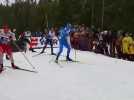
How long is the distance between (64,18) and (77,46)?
134 ft

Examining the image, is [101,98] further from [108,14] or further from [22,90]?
[108,14]

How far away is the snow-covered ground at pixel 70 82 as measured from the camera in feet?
35.8

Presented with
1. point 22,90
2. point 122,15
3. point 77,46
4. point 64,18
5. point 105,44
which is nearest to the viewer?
point 22,90

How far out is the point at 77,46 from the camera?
25031mm

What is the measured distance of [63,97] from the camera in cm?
1062

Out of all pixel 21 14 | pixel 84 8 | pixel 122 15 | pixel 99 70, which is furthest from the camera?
pixel 21 14

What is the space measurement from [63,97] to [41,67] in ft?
18.8

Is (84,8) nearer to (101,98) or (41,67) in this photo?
(41,67)

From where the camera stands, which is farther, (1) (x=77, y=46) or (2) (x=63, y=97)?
(1) (x=77, y=46)

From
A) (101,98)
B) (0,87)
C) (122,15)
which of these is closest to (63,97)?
(101,98)

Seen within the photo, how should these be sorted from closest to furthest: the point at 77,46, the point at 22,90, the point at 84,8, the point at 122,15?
the point at 22,90 → the point at 77,46 → the point at 122,15 → the point at 84,8

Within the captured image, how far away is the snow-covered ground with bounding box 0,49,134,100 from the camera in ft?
35.8

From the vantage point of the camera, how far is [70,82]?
1293 cm

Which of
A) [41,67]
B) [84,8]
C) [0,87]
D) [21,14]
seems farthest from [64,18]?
[0,87]
